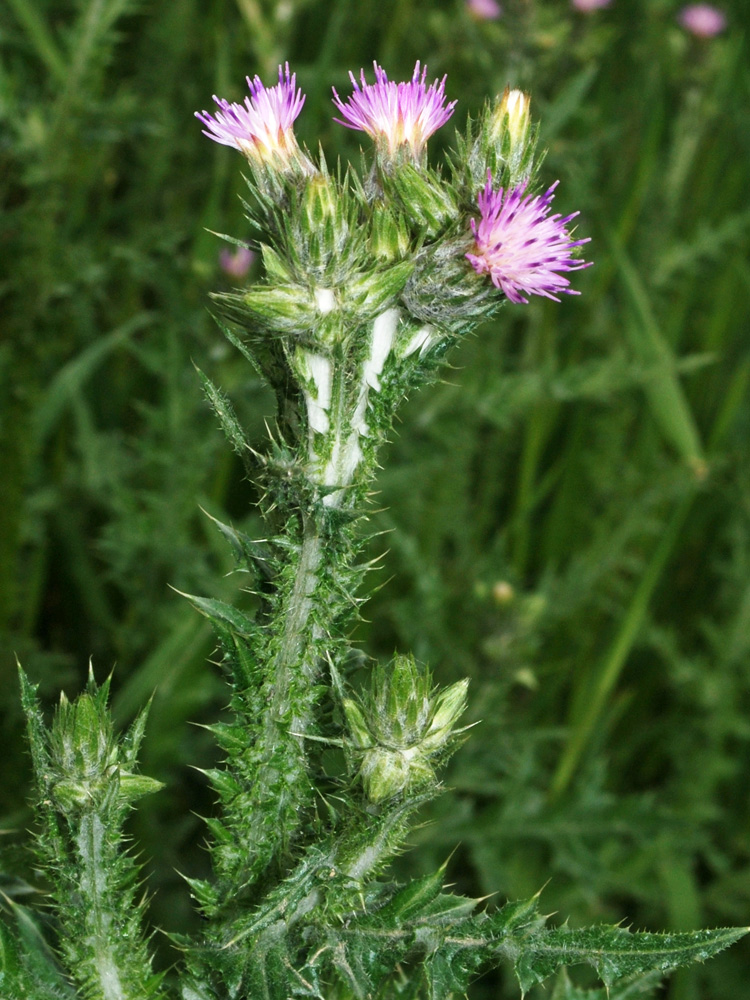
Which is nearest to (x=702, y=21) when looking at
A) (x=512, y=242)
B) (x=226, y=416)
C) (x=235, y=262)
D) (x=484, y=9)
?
(x=484, y=9)

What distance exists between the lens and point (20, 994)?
3.89ft

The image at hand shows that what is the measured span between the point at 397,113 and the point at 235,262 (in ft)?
5.41

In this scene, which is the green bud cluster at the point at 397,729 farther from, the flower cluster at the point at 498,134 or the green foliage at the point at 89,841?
the flower cluster at the point at 498,134

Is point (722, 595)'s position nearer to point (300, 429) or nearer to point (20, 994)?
point (300, 429)

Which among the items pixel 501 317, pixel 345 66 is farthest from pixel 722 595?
pixel 345 66

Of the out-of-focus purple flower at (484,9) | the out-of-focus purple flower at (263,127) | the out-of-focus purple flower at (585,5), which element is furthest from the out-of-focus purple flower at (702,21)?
the out-of-focus purple flower at (263,127)

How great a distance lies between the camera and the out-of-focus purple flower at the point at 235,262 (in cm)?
286

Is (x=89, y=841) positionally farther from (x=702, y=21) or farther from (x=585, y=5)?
(x=702, y=21)

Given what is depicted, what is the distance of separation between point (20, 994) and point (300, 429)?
75 centimetres

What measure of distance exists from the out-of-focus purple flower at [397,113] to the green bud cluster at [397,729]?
2.20ft

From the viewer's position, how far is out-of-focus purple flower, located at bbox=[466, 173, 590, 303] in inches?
47.1

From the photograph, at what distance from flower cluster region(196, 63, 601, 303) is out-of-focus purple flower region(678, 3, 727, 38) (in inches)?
124

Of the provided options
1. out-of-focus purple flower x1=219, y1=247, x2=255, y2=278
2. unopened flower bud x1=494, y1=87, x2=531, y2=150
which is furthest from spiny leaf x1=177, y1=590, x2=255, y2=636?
out-of-focus purple flower x1=219, y1=247, x2=255, y2=278

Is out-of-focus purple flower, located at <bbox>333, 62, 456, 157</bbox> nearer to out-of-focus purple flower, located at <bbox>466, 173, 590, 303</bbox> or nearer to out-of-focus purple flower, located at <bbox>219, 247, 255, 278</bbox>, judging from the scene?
out-of-focus purple flower, located at <bbox>466, 173, 590, 303</bbox>
